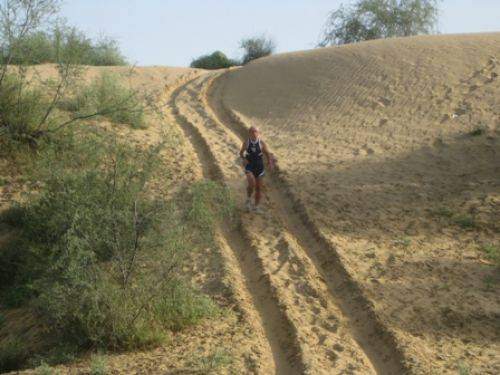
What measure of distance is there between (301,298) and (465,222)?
351cm

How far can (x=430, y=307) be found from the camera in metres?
7.13

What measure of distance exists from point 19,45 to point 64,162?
429 cm

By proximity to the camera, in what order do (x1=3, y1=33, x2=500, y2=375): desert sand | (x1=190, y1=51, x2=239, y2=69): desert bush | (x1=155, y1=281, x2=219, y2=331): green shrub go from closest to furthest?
1. (x1=3, y1=33, x2=500, y2=375): desert sand
2. (x1=155, y1=281, x2=219, y2=331): green shrub
3. (x1=190, y1=51, x2=239, y2=69): desert bush

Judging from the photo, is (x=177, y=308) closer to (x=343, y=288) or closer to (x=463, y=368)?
(x=343, y=288)

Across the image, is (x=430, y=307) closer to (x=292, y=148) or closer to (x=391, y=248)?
(x=391, y=248)

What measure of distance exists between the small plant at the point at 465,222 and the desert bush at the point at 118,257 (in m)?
4.17

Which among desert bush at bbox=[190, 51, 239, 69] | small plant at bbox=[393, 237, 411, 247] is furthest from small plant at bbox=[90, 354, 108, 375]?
desert bush at bbox=[190, 51, 239, 69]

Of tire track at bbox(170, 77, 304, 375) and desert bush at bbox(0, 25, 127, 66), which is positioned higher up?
desert bush at bbox(0, 25, 127, 66)

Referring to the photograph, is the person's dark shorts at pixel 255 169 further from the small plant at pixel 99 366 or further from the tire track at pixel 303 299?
the small plant at pixel 99 366

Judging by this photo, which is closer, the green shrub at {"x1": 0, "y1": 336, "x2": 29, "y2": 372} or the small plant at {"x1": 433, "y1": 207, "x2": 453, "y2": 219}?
A: the green shrub at {"x1": 0, "y1": 336, "x2": 29, "y2": 372}

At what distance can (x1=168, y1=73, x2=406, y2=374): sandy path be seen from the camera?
6141mm

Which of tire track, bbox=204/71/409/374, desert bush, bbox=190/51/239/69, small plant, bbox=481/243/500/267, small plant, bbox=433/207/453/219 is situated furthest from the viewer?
desert bush, bbox=190/51/239/69

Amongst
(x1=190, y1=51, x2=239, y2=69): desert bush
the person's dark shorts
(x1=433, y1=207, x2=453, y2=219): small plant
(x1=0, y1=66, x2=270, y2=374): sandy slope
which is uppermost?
(x1=190, y1=51, x2=239, y2=69): desert bush

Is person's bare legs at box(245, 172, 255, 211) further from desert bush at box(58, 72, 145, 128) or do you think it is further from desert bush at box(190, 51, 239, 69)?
desert bush at box(190, 51, 239, 69)
